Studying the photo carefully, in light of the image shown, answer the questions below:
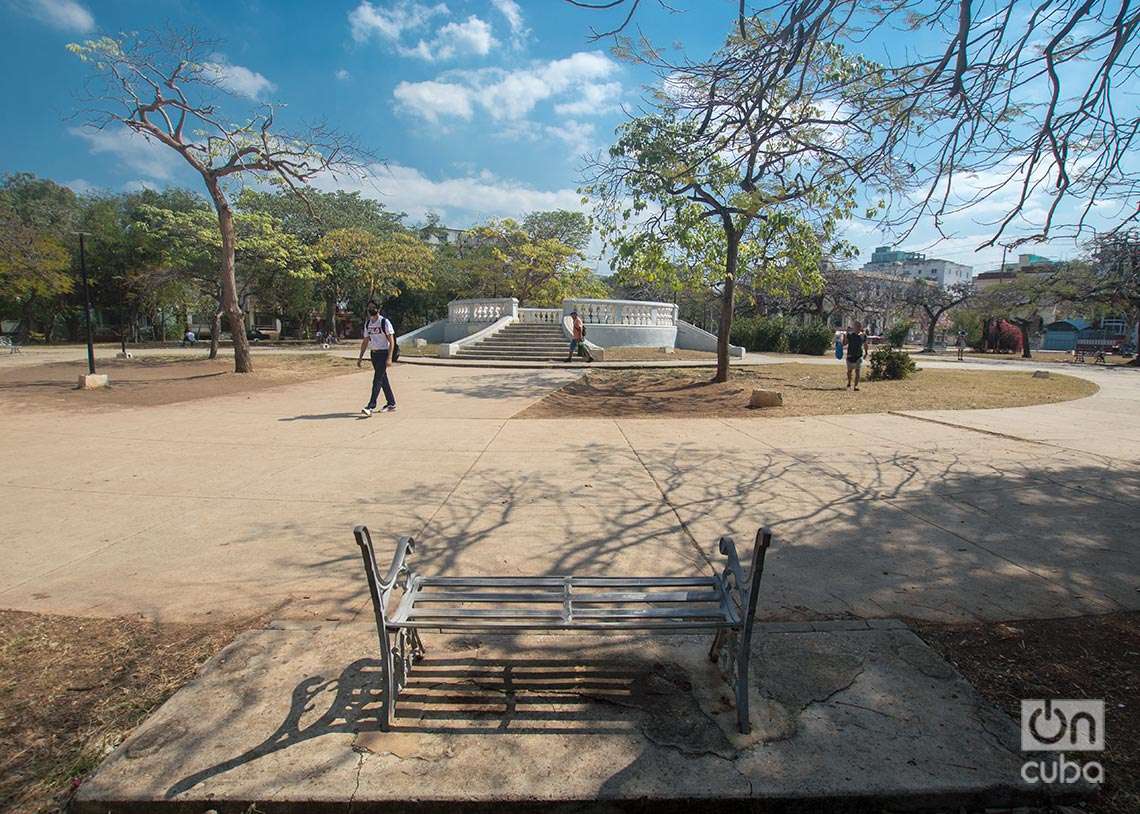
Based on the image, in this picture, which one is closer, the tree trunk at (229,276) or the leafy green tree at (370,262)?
the tree trunk at (229,276)

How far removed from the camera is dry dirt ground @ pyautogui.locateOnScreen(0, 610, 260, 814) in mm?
2127

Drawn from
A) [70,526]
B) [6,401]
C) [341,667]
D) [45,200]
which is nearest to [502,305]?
[6,401]

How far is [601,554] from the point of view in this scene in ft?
12.9

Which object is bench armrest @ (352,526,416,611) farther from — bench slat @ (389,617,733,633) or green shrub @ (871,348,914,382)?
green shrub @ (871,348,914,382)

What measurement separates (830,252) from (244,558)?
1403 cm

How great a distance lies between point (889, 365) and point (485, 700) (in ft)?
52.4

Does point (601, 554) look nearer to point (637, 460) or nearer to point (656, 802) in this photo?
point (656, 802)

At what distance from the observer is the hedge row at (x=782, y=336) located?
29.8 m

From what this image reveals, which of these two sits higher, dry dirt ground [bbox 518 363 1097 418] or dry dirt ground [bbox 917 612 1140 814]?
dry dirt ground [bbox 518 363 1097 418]

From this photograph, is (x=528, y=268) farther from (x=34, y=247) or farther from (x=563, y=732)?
(x=563, y=732)

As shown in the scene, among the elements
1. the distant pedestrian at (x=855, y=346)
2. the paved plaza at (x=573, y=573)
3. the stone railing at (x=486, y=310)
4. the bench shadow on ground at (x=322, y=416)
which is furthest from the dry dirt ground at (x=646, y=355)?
the paved plaza at (x=573, y=573)

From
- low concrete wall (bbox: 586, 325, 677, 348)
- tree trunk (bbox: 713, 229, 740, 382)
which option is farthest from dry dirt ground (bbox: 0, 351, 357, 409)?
tree trunk (bbox: 713, 229, 740, 382)

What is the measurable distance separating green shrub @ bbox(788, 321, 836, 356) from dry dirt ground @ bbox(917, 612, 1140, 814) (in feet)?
93.2

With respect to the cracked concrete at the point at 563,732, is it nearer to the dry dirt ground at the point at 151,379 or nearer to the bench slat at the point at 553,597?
the bench slat at the point at 553,597
